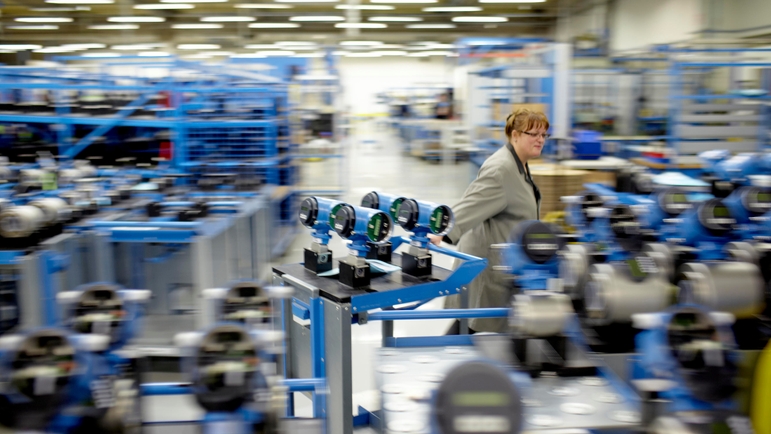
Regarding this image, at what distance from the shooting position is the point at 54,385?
1.18 metres

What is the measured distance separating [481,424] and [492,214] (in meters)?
2.08

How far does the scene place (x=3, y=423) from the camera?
3.91ft

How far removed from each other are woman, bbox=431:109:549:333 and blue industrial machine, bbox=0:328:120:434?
1927mm

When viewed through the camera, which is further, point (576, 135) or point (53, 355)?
point (576, 135)

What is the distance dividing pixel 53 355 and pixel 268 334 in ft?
1.40

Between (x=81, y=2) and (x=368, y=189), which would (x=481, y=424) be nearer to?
(x=368, y=189)

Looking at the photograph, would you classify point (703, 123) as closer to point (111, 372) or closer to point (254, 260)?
point (254, 260)

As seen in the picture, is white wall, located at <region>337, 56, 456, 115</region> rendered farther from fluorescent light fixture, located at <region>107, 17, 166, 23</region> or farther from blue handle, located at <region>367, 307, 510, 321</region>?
blue handle, located at <region>367, 307, 510, 321</region>

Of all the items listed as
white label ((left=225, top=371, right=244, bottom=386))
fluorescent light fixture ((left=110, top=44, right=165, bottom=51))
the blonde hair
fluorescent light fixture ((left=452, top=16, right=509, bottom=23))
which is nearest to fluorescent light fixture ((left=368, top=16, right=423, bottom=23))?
fluorescent light fixture ((left=452, top=16, right=509, bottom=23))

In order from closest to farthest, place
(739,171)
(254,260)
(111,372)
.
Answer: (111,372)
(739,171)
(254,260)

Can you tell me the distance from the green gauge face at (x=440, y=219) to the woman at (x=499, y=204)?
190 millimetres

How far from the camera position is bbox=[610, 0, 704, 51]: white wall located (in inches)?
419

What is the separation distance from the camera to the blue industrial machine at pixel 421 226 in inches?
108

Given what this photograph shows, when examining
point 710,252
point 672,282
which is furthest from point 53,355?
point 710,252
